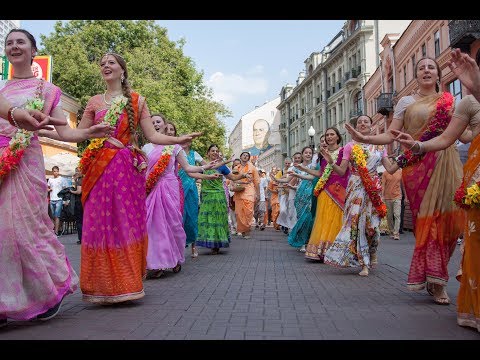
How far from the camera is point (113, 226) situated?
555 cm

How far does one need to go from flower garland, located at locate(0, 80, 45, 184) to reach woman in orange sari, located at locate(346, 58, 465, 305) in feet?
10.00

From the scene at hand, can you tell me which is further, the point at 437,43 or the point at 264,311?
the point at 437,43

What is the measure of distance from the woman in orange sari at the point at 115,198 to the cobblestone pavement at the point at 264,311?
265 mm

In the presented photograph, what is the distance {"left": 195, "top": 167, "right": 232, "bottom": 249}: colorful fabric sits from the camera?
11.8m

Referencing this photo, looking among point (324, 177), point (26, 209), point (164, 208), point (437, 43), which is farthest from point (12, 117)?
point (437, 43)

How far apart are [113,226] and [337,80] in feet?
196

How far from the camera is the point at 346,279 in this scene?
7.52 meters

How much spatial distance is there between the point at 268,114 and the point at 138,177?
111 m

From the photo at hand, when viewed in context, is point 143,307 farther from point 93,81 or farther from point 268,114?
point 268,114

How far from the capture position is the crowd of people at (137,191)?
4523 mm

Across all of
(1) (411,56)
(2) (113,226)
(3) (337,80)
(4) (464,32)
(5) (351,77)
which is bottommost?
(2) (113,226)

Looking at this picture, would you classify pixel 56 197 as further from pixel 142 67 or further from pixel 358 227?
pixel 142 67

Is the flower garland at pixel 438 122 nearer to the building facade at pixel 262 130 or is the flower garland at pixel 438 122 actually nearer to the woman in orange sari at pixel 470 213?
the woman in orange sari at pixel 470 213
